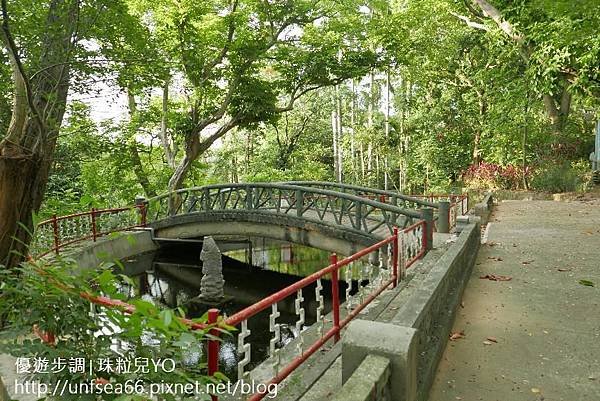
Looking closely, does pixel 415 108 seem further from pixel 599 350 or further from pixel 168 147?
pixel 599 350

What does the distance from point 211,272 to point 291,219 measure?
2.51 m

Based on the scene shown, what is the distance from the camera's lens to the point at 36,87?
4.89 meters

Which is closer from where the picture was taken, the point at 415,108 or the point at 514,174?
the point at 514,174

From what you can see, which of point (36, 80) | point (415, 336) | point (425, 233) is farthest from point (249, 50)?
point (415, 336)

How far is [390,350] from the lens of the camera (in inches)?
109

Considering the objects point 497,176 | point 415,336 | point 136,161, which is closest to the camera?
point 415,336

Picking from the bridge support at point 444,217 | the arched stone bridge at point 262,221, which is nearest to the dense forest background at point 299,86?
the arched stone bridge at point 262,221

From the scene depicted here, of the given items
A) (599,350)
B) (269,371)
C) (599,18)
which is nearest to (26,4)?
(269,371)

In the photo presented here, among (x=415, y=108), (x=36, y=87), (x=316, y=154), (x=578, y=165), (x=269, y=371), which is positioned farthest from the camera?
(x=316, y=154)

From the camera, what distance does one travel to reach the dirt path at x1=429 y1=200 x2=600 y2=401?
12.2ft

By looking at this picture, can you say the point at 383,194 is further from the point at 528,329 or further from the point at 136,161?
the point at 136,161

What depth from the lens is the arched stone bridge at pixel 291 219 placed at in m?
10.2

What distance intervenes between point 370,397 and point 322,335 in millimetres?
2046

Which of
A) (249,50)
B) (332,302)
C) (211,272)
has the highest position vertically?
(249,50)
